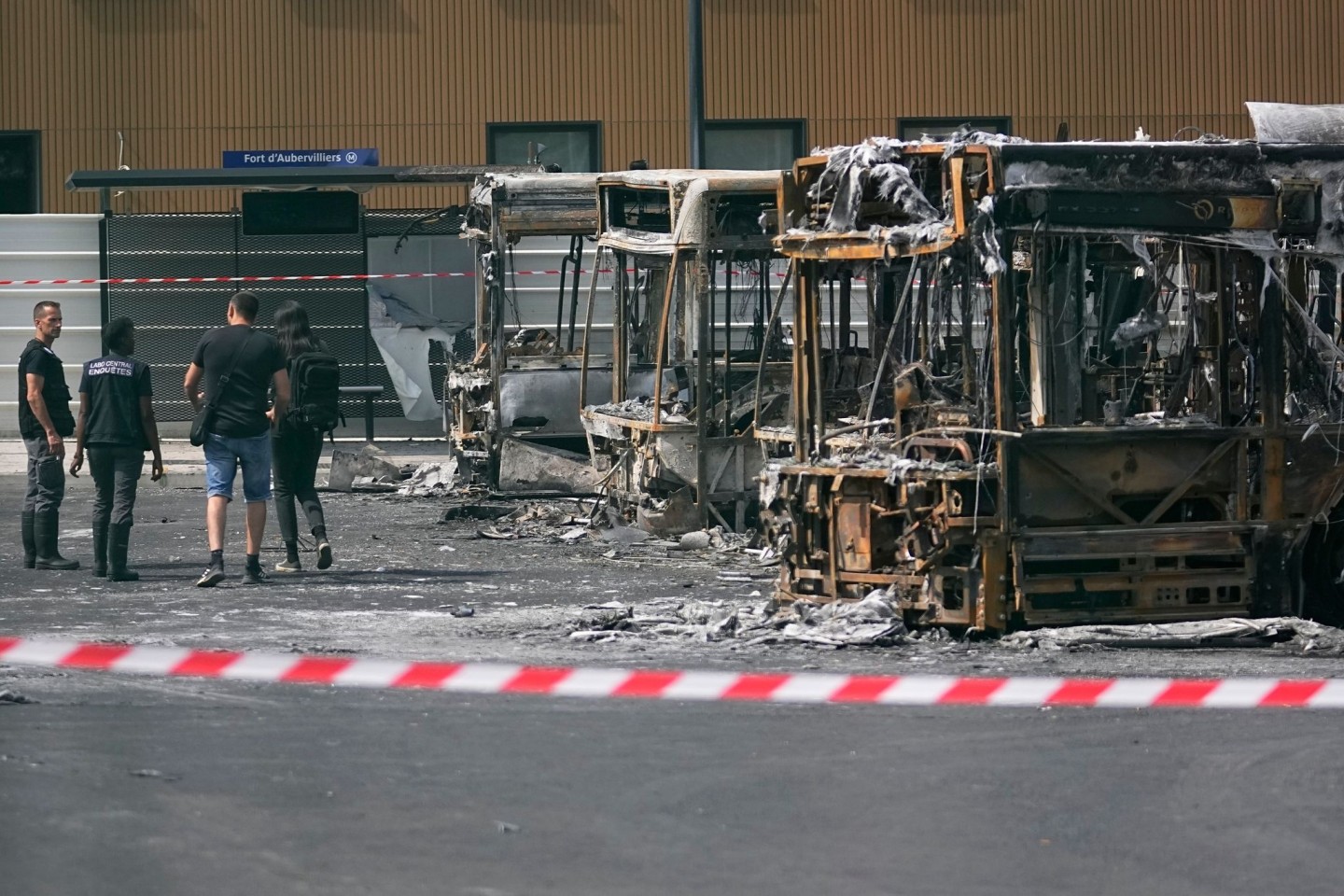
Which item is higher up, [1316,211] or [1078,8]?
[1078,8]

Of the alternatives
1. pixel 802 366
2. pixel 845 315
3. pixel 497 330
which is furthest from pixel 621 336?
pixel 802 366

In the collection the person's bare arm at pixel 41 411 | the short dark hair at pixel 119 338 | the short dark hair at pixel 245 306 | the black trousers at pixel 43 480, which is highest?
the short dark hair at pixel 245 306

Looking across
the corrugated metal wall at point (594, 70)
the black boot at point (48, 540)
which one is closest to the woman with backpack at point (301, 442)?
the black boot at point (48, 540)

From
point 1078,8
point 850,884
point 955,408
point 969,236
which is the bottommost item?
point 850,884

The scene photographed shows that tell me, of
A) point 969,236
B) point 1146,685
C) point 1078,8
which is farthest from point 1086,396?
point 1078,8

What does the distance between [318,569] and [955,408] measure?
4.66m

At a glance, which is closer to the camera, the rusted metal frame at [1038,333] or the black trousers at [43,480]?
the rusted metal frame at [1038,333]

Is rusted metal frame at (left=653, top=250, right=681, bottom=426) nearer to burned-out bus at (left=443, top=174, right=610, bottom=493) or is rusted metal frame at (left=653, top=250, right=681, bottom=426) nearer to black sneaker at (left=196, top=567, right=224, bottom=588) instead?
burned-out bus at (left=443, top=174, right=610, bottom=493)

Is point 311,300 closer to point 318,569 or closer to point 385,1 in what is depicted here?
point 385,1

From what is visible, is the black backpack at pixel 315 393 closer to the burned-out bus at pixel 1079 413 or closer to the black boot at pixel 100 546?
the black boot at pixel 100 546

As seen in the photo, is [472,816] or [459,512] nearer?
[472,816]

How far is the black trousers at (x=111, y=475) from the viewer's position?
13203mm

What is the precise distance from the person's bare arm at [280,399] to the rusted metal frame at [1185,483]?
208 inches

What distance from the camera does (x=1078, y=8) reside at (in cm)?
2861
